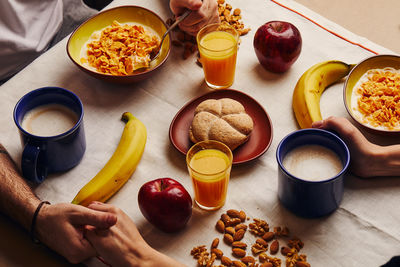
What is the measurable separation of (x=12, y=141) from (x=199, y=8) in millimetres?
671

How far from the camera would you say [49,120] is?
3.83ft

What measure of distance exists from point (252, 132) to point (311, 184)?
301 millimetres

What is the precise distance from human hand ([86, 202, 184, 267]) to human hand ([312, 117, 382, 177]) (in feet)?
1.59

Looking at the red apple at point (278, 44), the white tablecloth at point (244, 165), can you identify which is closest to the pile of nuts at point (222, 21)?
the white tablecloth at point (244, 165)

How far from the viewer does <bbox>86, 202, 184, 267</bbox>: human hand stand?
991 millimetres

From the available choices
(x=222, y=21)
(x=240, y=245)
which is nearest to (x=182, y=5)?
(x=222, y=21)

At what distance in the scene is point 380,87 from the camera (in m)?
1.25

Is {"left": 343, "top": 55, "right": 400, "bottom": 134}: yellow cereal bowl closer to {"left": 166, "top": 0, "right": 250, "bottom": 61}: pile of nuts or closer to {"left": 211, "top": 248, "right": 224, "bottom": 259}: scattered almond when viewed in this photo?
{"left": 166, "top": 0, "right": 250, "bottom": 61}: pile of nuts

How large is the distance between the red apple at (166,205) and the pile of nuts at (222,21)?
54 centimetres

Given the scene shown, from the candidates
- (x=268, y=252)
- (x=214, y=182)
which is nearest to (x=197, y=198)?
(x=214, y=182)

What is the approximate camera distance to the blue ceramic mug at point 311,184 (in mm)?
1013

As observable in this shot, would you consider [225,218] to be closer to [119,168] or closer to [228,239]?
[228,239]

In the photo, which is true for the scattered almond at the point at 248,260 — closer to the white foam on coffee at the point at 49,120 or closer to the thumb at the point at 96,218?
the thumb at the point at 96,218

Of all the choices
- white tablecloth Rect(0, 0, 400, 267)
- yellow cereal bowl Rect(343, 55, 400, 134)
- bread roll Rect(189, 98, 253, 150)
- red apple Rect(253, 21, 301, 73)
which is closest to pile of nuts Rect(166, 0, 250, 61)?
white tablecloth Rect(0, 0, 400, 267)
